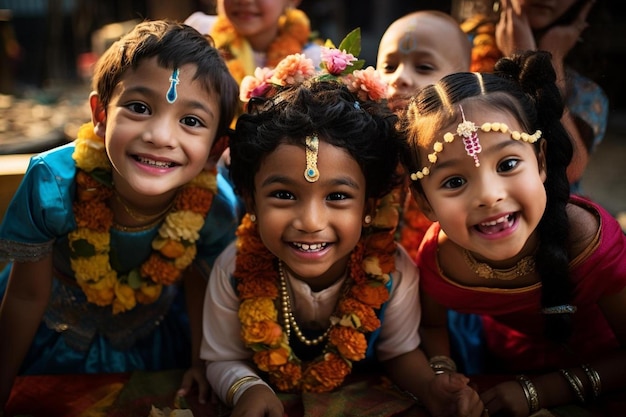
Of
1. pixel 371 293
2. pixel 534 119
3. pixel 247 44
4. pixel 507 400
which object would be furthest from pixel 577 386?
pixel 247 44

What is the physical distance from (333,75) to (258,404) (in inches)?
39.3


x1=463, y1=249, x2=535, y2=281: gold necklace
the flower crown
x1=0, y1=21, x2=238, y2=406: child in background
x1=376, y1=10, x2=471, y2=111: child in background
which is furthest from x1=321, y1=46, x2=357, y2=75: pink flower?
x1=463, y1=249, x2=535, y2=281: gold necklace

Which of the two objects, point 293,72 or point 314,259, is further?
point 293,72

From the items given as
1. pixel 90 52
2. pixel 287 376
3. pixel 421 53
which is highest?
pixel 421 53

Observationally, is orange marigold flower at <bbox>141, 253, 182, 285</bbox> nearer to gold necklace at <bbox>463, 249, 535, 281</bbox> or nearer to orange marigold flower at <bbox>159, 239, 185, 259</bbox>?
orange marigold flower at <bbox>159, 239, 185, 259</bbox>

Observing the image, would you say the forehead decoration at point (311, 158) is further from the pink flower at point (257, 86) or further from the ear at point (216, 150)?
the ear at point (216, 150)

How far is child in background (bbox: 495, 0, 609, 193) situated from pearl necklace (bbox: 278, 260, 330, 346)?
47.8 inches

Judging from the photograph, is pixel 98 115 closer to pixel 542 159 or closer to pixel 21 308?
pixel 21 308

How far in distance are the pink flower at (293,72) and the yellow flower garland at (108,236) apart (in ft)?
1.56

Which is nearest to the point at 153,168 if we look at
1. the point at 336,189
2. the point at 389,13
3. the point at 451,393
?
the point at 336,189

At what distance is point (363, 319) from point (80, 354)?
114 centimetres

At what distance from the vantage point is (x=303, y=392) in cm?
193

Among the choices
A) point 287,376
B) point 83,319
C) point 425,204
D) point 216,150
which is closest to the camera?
point 425,204

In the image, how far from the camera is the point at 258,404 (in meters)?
1.72
